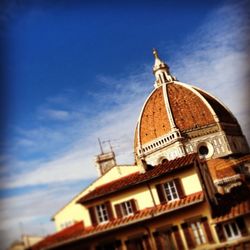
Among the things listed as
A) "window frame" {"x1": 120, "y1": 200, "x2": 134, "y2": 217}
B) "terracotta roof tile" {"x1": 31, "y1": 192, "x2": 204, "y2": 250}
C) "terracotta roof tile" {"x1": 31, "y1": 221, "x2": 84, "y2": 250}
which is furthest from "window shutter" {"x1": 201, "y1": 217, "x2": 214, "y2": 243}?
"terracotta roof tile" {"x1": 31, "y1": 221, "x2": 84, "y2": 250}

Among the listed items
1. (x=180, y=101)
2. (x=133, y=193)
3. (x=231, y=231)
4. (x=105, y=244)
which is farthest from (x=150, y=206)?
(x=180, y=101)

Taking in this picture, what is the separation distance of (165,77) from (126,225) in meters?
24.8

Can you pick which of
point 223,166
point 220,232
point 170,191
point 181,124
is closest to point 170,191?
point 170,191

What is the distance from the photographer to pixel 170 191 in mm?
10164

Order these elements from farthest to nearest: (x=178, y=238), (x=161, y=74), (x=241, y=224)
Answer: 1. (x=161, y=74)
2. (x=178, y=238)
3. (x=241, y=224)

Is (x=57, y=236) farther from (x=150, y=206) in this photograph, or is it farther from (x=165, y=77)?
(x=165, y=77)

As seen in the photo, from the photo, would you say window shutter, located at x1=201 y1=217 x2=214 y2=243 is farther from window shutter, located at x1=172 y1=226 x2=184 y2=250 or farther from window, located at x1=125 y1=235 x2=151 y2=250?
window, located at x1=125 y1=235 x2=151 y2=250

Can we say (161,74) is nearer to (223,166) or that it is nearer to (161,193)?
(223,166)

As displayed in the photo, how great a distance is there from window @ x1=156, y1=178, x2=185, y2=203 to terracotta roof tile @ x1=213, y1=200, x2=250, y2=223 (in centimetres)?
124

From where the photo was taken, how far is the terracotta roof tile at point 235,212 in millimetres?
8953

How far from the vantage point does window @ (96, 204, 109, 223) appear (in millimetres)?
10664

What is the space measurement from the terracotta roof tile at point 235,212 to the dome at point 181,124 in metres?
16.4

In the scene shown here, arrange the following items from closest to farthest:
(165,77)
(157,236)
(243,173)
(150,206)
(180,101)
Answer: (157,236), (150,206), (243,173), (180,101), (165,77)

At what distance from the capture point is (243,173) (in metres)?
22.4
